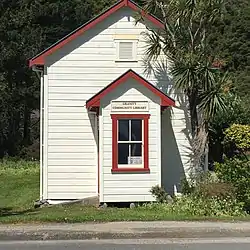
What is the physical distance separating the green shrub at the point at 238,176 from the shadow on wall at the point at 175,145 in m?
2.03

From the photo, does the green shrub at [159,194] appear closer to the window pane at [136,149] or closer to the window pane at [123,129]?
the window pane at [136,149]

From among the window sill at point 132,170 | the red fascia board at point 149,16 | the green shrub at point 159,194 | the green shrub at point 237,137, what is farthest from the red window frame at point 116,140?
the green shrub at point 237,137

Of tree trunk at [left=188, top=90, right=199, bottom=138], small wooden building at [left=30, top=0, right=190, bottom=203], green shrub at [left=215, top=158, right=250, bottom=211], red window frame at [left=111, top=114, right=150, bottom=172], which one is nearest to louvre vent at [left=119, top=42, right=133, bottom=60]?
small wooden building at [left=30, top=0, right=190, bottom=203]

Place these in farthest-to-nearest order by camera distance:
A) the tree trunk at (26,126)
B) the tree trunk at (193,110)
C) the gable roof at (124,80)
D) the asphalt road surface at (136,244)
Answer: the tree trunk at (26,126), the tree trunk at (193,110), the gable roof at (124,80), the asphalt road surface at (136,244)

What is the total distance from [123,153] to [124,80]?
223 cm

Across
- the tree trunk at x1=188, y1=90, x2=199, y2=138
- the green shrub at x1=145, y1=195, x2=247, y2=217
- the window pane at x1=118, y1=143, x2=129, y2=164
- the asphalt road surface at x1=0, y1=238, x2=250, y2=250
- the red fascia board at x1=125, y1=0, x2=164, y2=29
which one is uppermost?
the red fascia board at x1=125, y1=0, x2=164, y2=29

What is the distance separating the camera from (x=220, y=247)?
10.6m

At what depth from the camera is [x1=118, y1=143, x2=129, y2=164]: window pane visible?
58.7 ft

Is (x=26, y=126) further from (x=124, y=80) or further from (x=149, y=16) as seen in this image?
(x=124, y=80)

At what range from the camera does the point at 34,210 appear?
58.6 feet

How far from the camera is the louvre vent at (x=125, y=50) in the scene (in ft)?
64.6

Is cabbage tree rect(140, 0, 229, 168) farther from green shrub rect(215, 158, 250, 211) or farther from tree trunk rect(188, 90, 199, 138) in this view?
green shrub rect(215, 158, 250, 211)

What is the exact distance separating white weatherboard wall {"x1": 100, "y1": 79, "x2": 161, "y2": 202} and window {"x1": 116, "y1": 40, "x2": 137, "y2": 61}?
6.46 feet

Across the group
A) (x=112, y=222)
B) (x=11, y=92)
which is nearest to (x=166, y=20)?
(x=112, y=222)
